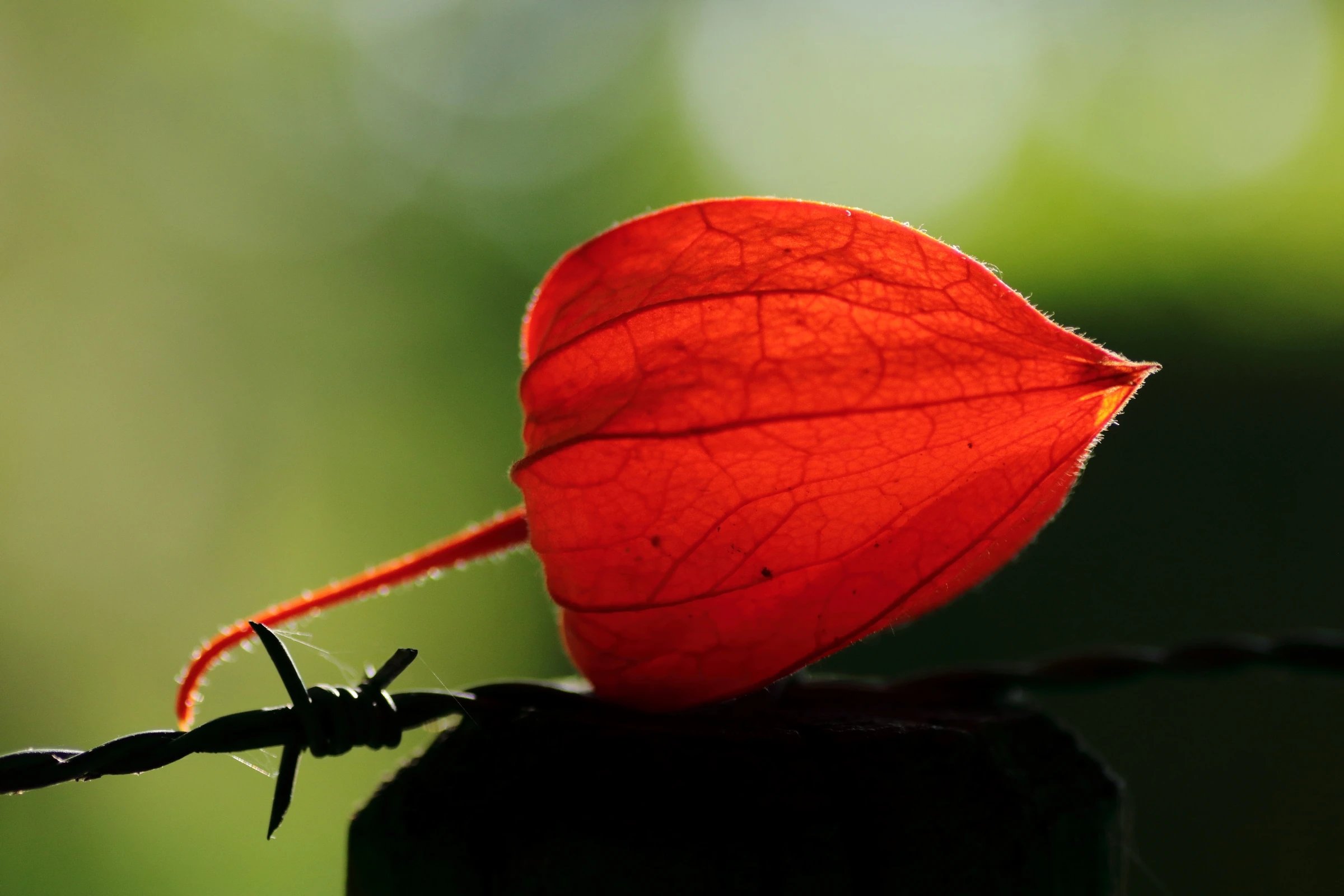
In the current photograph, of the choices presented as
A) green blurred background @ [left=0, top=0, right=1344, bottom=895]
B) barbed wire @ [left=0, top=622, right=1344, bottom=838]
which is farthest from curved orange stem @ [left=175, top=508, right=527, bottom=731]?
green blurred background @ [left=0, top=0, right=1344, bottom=895]

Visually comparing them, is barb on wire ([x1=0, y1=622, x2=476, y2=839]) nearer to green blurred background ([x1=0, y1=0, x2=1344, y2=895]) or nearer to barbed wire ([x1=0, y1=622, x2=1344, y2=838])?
barbed wire ([x1=0, y1=622, x2=1344, y2=838])

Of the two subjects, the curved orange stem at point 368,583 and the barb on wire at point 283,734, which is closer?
the barb on wire at point 283,734

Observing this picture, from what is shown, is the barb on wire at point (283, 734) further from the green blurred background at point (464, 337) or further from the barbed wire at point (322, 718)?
the green blurred background at point (464, 337)

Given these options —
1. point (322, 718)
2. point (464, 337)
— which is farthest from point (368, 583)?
point (464, 337)

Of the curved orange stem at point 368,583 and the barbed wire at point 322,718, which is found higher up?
the curved orange stem at point 368,583

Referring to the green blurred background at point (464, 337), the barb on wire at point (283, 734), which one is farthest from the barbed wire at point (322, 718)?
the green blurred background at point (464, 337)
